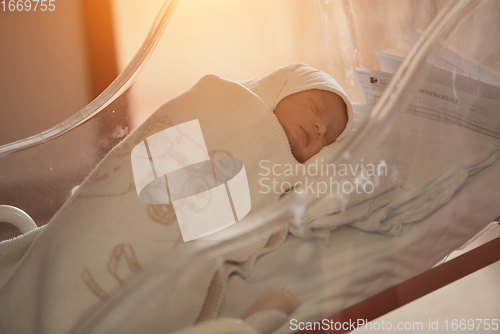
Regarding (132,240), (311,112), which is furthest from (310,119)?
(132,240)

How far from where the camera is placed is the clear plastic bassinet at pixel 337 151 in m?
0.54

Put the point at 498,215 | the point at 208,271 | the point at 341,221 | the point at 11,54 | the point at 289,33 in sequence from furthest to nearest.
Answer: the point at 11,54 → the point at 289,33 → the point at 498,215 → the point at 341,221 → the point at 208,271

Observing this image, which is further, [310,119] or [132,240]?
[310,119]

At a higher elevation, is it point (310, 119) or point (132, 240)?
point (310, 119)

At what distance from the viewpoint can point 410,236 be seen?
71cm

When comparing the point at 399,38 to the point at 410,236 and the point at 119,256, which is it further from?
the point at 119,256

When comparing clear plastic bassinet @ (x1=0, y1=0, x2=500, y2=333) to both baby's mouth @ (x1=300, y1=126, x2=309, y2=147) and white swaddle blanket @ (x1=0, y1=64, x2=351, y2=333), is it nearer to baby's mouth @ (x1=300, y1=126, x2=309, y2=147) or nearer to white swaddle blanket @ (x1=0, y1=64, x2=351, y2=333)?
white swaddle blanket @ (x1=0, y1=64, x2=351, y2=333)

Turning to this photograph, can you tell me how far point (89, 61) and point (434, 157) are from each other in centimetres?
190

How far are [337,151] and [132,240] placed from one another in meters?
0.37

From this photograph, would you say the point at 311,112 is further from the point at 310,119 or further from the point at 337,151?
the point at 337,151

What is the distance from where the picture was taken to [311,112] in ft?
3.09

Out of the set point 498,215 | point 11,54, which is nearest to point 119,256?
point 498,215

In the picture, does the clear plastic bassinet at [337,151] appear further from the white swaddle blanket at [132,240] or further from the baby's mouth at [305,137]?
the baby's mouth at [305,137]

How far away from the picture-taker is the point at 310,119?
0.93 m
